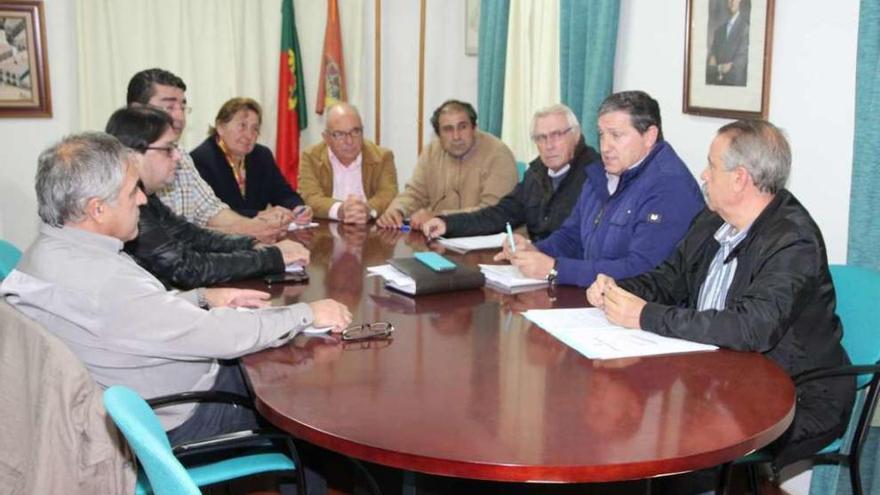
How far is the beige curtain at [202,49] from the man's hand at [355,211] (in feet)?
6.39

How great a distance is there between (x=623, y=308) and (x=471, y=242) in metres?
1.25

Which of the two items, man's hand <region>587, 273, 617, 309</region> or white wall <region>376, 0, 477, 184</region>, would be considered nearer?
man's hand <region>587, 273, 617, 309</region>

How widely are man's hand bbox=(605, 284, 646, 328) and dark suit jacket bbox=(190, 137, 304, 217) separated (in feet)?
7.53

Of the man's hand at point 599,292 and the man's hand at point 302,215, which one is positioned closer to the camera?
the man's hand at point 599,292

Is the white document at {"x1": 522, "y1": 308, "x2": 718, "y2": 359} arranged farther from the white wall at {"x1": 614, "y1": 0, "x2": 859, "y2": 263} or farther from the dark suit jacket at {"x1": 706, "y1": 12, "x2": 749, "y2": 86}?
the dark suit jacket at {"x1": 706, "y1": 12, "x2": 749, "y2": 86}

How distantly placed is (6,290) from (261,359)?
0.59 m

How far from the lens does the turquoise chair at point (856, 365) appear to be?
205cm

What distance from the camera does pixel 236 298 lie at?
7.38 feet

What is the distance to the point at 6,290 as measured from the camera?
1854mm

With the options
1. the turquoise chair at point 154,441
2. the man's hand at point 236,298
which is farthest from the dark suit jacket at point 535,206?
the turquoise chair at point 154,441

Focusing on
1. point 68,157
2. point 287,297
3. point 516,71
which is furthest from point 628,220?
point 516,71

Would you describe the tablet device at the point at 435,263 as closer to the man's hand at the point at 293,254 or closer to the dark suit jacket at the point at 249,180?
the man's hand at the point at 293,254

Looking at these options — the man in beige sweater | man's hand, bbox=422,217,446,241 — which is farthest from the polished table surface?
the man in beige sweater

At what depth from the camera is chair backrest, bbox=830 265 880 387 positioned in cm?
222
